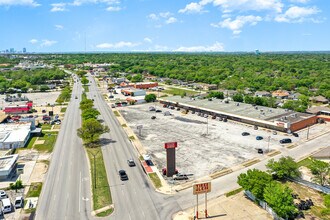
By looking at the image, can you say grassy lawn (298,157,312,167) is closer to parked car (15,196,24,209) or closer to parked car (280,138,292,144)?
parked car (280,138,292,144)

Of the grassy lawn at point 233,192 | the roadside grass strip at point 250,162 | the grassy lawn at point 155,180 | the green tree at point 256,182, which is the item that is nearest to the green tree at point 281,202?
the green tree at point 256,182

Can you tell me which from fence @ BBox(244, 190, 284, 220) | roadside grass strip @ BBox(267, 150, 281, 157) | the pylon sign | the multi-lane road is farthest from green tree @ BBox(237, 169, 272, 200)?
roadside grass strip @ BBox(267, 150, 281, 157)

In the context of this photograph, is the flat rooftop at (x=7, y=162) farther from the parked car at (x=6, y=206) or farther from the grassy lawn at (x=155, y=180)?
the grassy lawn at (x=155, y=180)

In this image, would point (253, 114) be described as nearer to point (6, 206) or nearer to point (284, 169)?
point (284, 169)

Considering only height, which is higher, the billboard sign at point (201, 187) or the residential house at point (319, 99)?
the residential house at point (319, 99)

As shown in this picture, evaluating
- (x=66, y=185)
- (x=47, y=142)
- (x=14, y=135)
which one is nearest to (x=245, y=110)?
(x=47, y=142)

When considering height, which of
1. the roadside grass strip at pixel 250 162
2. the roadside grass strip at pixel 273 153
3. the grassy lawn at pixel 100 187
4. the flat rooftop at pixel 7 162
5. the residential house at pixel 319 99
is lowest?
the grassy lawn at pixel 100 187
